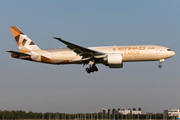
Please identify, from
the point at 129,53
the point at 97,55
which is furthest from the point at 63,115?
the point at 129,53

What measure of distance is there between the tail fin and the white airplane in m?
1.35

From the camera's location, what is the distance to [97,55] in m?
42.0

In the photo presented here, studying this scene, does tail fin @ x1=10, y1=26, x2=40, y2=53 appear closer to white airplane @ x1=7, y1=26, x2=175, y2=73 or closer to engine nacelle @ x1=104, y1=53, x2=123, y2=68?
white airplane @ x1=7, y1=26, x2=175, y2=73

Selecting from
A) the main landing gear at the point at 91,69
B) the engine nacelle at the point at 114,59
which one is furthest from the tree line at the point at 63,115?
the engine nacelle at the point at 114,59

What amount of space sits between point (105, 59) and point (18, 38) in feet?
50.4

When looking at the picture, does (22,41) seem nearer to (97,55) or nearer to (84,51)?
(84,51)

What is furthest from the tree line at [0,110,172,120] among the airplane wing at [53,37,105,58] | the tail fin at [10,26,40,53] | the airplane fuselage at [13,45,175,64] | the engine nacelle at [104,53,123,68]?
the tail fin at [10,26,40,53]

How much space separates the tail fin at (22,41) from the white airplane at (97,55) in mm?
1349

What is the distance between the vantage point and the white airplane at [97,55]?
135ft

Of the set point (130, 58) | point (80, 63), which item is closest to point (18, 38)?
point (80, 63)

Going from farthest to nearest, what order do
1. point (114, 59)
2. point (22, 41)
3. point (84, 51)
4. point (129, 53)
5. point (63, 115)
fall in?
1. point (22, 41)
2. point (63, 115)
3. point (129, 53)
4. point (84, 51)
5. point (114, 59)

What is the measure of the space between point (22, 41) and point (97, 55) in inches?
522

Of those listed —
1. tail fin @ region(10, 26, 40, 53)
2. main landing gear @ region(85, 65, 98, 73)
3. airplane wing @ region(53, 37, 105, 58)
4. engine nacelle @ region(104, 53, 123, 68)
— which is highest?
tail fin @ region(10, 26, 40, 53)

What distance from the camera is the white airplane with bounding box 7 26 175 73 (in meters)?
41.2
